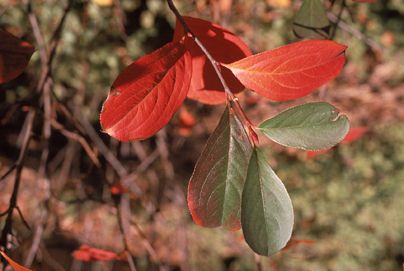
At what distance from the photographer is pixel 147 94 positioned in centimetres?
64

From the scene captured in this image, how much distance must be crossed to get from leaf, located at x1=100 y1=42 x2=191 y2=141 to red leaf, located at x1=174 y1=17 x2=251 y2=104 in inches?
2.9

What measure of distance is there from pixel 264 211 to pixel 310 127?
0.12 m

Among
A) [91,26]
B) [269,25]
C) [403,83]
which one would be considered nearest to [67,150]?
[91,26]

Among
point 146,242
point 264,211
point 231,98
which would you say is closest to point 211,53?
point 231,98

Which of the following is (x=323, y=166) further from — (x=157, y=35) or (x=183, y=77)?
(x=183, y=77)

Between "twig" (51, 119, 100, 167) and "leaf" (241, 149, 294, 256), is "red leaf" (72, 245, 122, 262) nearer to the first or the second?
"twig" (51, 119, 100, 167)

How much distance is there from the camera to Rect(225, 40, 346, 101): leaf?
0.66 meters

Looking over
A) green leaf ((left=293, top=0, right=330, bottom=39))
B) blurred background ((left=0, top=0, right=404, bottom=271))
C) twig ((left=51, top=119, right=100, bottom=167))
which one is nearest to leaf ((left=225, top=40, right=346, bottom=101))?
green leaf ((left=293, top=0, right=330, bottom=39))

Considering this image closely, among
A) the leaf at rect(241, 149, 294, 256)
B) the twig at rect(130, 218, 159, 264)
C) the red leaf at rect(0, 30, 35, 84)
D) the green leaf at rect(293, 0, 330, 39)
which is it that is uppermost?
the red leaf at rect(0, 30, 35, 84)

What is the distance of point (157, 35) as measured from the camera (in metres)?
3.37

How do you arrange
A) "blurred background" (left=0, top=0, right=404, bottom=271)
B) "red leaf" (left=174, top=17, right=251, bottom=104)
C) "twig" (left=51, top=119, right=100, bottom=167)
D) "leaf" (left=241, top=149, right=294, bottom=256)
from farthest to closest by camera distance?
"blurred background" (left=0, top=0, right=404, bottom=271) < "twig" (left=51, top=119, right=100, bottom=167) < "red leaf" (left=174, top=17, right=251, bottom=104) < "leaf" (left=241, top=149, right=294, bottom=256)

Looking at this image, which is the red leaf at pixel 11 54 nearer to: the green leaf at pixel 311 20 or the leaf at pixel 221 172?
the leaf at pixel 221 172

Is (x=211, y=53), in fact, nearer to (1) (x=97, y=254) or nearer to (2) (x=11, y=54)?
(2) (x=11, y=54)

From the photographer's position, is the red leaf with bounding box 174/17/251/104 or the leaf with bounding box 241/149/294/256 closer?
the leaf with bounding box 241/149/294/256
